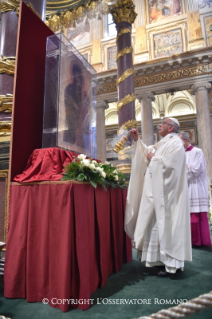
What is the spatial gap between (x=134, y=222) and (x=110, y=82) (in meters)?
10.1

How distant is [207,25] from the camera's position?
A: 1073 centimetres

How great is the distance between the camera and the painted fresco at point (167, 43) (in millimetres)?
11164

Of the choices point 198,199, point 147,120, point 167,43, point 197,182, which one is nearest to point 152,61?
point 167,43

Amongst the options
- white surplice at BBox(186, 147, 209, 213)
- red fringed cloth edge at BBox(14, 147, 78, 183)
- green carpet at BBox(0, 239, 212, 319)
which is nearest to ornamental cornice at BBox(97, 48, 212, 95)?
white surplice at BBox(186, 147, 209, 213)

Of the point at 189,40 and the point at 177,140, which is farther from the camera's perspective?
the point at 189,40

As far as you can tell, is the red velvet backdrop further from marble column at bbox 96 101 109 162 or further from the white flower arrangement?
marble column at bbox 96 101 109 162

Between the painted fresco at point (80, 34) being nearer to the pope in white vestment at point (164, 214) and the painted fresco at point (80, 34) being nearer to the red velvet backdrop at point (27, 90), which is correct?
the red velvet backdrop at point (27, 90)

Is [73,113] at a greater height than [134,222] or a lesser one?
greater

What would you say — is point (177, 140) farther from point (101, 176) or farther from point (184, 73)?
point (184, 73)

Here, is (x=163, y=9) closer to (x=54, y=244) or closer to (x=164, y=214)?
(x=164, y=214)

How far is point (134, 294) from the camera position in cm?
224

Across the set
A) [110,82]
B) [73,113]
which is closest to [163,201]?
[73,113]

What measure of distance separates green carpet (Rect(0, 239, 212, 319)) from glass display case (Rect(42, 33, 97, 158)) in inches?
65.2

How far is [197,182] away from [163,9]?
36.3 feet
